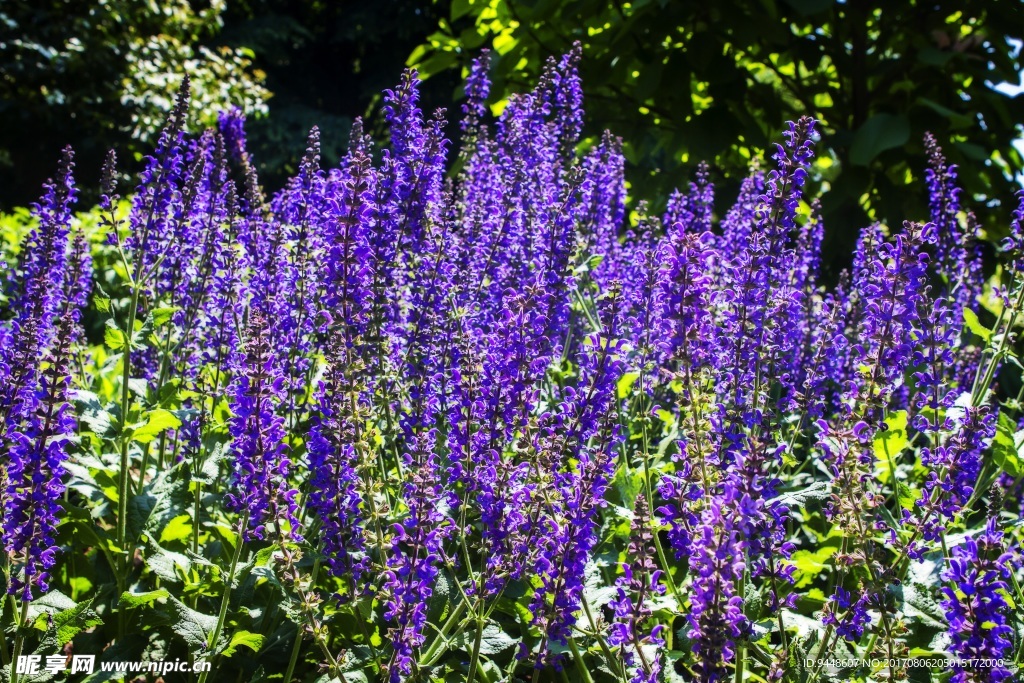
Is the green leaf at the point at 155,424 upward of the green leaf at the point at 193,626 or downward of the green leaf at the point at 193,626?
upward

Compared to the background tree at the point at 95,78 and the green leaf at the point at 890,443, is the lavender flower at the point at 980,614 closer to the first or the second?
the green leaf at the point at 890,443

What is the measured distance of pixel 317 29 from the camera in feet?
82.1

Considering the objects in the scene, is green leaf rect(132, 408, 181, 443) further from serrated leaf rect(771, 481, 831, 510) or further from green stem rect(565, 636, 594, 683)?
serrated leaf rect(771, 481, 831, 510)

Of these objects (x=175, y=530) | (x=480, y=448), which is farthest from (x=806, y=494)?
(x=175, y=530)

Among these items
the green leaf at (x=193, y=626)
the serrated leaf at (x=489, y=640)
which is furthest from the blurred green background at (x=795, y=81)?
the green leaf at (x=193, y=626)

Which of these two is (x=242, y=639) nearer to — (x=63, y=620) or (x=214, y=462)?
(x=63, y=620)

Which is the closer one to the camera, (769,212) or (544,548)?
(544,548)

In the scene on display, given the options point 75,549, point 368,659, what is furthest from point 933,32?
point 75,549

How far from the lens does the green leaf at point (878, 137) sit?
5534mm

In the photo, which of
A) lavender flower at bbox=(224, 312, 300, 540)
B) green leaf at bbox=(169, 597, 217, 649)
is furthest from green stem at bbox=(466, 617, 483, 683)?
green leaf at bbox=(169, 597, 217, 649)

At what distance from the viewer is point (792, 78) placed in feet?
24.7

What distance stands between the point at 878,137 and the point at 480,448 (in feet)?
13.0

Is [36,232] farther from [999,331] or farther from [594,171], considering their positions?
[999,331]

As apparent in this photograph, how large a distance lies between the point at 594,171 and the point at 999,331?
219 centimetres
